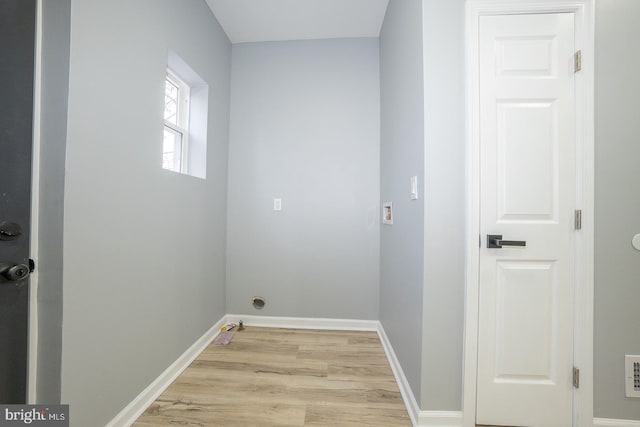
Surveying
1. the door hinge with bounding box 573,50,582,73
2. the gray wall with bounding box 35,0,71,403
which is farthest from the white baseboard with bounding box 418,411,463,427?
the door hinge with bounding box 573,50,582,73

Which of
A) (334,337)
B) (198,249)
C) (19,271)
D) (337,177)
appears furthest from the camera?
(337,177)

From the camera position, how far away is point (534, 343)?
4.12 feet

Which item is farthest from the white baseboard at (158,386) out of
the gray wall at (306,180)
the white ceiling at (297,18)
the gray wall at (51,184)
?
the white ceiling at (297,18)

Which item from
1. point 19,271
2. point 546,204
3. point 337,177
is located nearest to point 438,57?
point 546,204

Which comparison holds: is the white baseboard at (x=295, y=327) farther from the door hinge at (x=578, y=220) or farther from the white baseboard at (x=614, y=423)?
the door hinge at (x=578, y=220)

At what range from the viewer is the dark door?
87 cm

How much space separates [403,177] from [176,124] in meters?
1.87

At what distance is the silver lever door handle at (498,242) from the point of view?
1.24 meters

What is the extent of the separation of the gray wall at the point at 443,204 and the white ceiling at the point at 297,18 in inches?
41.8

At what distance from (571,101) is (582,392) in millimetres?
1502

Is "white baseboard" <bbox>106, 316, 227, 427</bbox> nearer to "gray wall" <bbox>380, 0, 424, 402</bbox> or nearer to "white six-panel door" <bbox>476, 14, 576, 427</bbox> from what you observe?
"gray wall" <bbox>380, 0, 424, 402</bbox>

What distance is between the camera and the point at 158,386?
150 centimetres

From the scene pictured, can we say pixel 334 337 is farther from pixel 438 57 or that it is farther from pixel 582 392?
pixel 438 57

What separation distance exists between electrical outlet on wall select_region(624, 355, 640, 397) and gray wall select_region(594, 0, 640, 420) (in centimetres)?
2
